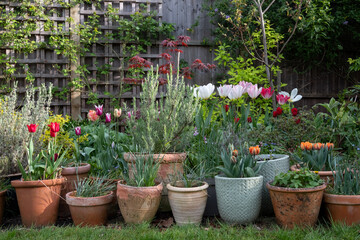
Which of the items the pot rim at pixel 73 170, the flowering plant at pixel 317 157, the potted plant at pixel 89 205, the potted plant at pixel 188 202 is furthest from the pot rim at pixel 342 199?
the pot rim at pixel 73 170

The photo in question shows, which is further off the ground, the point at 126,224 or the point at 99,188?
the point at 99,188

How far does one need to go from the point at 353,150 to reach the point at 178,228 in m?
1.96

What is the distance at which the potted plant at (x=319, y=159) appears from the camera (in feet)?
9.26

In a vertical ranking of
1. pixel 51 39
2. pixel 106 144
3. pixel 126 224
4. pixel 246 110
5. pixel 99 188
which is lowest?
pixel 126 224

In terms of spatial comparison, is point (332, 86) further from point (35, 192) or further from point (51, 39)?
point (35, 192)

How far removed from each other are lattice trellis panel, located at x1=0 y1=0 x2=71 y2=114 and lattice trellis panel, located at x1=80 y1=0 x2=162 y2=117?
32cm

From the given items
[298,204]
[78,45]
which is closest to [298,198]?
[298,204]

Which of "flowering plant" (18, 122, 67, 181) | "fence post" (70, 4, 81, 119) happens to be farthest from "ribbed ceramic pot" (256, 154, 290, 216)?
"fence post" (70, 4, 81, 119)

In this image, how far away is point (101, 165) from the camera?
11.0ft

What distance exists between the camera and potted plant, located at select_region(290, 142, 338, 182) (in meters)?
2.82

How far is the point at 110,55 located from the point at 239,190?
4.54m

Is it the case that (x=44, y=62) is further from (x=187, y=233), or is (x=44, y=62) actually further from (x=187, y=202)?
(x=187, y=233)

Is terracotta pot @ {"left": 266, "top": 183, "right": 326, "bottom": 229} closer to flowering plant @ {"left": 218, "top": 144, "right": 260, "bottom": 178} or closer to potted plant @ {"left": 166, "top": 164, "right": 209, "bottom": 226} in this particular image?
flowering plant @ {"left": 218, "top": 144, "right": 260, "bottom": 178}

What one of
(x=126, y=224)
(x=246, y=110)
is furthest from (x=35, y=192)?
(x=246, y=110)
